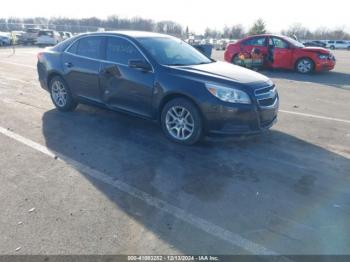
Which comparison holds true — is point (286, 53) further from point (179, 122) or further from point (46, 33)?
point (46, 33)

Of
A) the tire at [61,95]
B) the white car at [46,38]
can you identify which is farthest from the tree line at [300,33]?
the tire at [61,95]

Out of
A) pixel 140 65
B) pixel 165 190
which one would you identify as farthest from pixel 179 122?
pixel 165 190

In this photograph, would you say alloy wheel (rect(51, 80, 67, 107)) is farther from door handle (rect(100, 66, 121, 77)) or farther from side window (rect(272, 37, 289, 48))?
side window (rect(272, 37, 289, 48))

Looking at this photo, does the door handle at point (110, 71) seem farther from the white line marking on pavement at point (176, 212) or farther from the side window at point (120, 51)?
Result: the white line marking on pavement at point (176, 212)

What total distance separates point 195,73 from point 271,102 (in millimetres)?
1259

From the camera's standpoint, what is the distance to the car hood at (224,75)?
4.82 metres

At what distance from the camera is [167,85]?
501 cm

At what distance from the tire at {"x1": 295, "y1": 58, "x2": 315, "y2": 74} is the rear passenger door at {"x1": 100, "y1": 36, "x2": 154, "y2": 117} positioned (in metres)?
9.92

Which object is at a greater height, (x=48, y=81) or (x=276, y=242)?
(x=48, y=81)

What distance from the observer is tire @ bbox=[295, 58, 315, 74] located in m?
13.3

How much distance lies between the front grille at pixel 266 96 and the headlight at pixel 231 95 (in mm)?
224

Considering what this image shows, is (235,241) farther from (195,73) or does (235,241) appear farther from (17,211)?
(195,73)

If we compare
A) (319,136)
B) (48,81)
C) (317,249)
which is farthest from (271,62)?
(317,249)

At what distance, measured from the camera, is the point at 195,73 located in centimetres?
493
